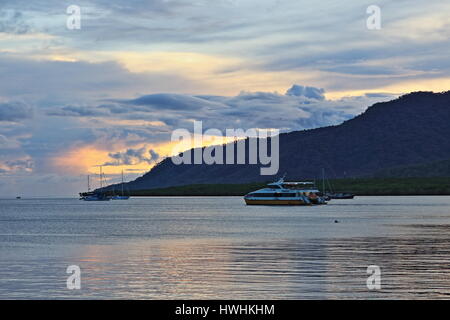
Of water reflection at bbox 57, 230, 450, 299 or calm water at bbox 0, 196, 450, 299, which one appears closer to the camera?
water reflection at bbox 57, 230, 450, 299

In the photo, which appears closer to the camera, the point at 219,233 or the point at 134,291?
the point at 134,291

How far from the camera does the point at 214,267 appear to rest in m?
55.6

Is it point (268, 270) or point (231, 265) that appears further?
point (231, 265)

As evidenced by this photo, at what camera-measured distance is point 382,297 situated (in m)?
39.8

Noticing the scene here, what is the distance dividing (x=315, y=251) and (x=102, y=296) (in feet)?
104

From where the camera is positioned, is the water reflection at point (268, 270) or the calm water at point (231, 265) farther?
the calm water at point (231, 265)

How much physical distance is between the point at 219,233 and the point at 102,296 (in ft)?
206
